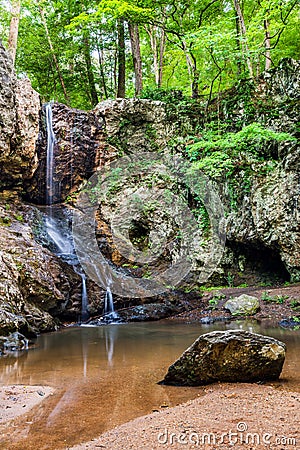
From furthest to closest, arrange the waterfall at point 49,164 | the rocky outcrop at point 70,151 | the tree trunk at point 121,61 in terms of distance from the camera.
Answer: the tree trunk at point 121,61 → the waterfall at point 49,164 → the rocky outcrop at point 70,151

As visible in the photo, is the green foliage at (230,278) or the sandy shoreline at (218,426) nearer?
the sandy shoreline at (218,426)

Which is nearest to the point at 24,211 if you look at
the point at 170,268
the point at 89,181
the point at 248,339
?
the point at 89,181

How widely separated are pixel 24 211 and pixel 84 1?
11266 millimetres

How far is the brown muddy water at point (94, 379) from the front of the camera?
8.13 feet

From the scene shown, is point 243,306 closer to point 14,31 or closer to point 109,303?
point 109,303

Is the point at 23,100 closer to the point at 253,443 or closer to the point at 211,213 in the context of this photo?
the point at 211,213

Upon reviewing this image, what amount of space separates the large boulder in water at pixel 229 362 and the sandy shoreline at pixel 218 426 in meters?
0.50

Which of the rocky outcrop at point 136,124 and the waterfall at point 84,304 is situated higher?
the rocky outcrop at point 136,124

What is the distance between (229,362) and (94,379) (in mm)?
1523

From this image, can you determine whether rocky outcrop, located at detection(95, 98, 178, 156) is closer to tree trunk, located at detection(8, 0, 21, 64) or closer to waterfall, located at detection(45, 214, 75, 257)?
tree trunk, located at detection(8, 0, 21, 64)

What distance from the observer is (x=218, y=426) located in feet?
7.01

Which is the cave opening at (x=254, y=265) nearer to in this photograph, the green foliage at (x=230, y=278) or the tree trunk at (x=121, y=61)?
the green foliage at (x=230, y=278)

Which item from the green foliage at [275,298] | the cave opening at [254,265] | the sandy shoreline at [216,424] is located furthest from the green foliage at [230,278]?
the sandy shoreline at [216,424]

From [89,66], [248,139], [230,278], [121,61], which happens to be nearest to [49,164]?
[121,61]
